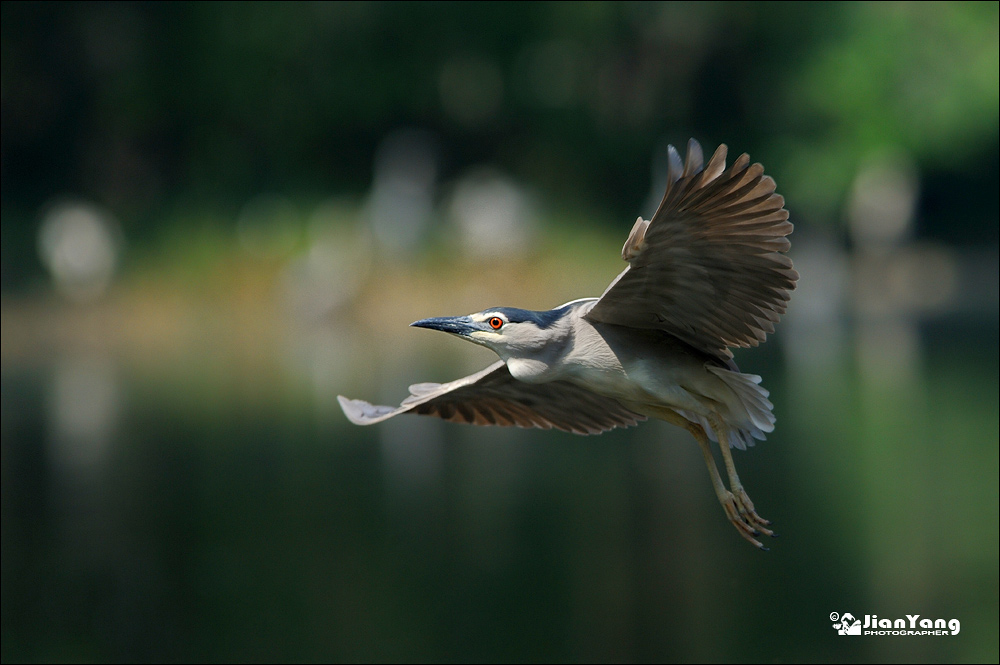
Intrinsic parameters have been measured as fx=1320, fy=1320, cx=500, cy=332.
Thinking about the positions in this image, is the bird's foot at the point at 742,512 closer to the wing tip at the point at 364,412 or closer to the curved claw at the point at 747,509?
the curved claw at the point at 747,509

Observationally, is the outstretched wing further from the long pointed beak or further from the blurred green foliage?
the blurred green foliage

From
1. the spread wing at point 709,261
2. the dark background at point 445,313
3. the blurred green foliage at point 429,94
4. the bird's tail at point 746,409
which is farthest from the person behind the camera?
the blurred green foliage at point 429,94

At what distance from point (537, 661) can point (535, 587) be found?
1477mm

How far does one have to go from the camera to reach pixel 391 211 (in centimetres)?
2805

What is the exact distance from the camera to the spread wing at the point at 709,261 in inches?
188

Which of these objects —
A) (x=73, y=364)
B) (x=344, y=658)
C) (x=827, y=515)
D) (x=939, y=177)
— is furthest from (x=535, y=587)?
(x=939, y=177)

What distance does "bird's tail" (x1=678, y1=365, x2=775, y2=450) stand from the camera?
18.0 ft

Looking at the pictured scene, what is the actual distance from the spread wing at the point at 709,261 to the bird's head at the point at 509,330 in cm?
24

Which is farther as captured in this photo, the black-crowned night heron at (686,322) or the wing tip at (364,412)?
the wing tip at (364,412)

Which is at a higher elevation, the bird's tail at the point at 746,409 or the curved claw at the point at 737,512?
the bird's tail at the point at 746,409

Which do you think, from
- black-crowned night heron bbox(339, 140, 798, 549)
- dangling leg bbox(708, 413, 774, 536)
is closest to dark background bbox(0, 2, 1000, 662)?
dangling leg bbox(708, 413, 774, 536)

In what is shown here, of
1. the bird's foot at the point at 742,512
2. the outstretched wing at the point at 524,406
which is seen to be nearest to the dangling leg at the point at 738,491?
the bird's foot at the point at 742,512

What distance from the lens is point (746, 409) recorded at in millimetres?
5578

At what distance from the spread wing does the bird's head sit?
24 centimetres
